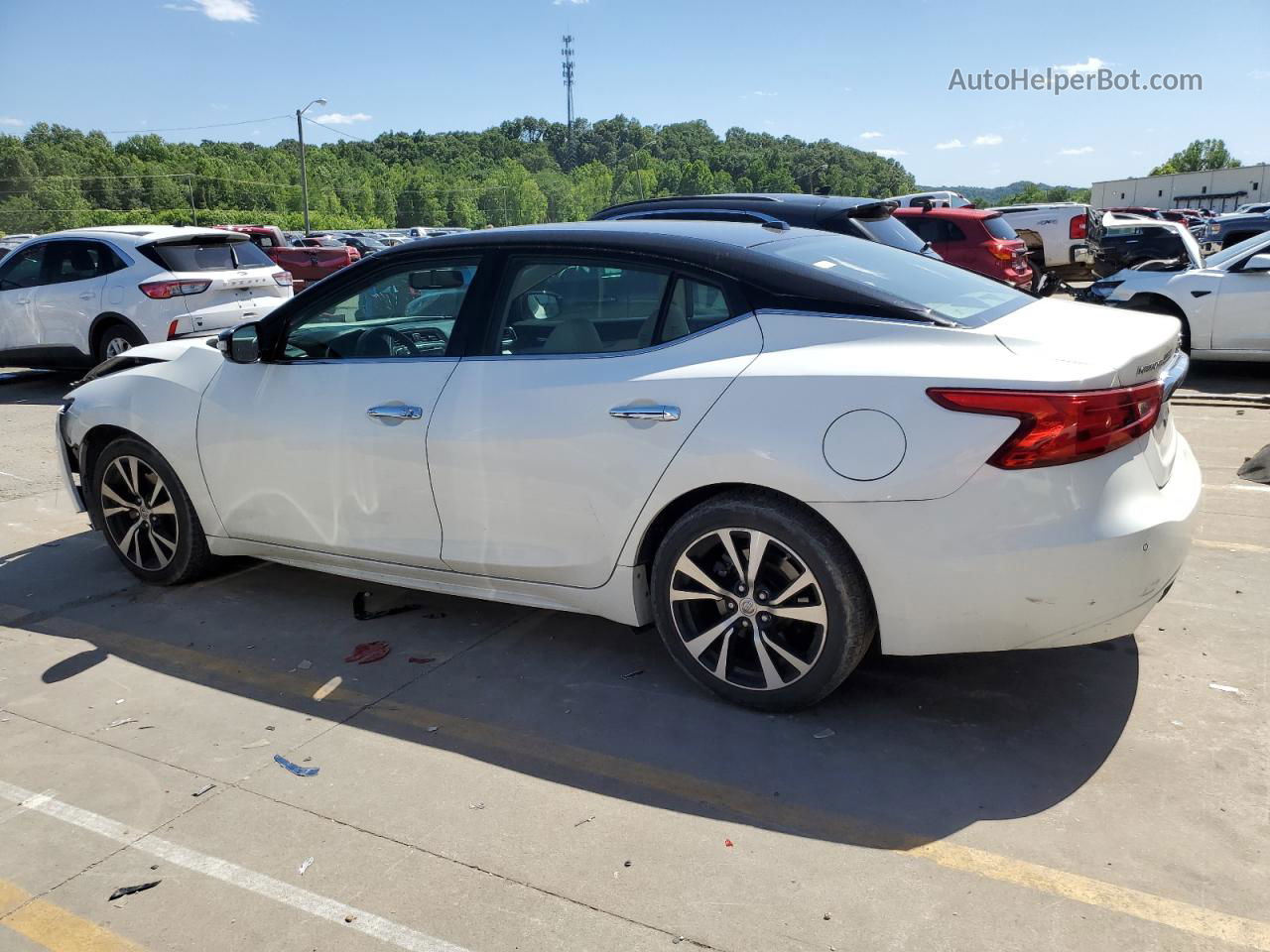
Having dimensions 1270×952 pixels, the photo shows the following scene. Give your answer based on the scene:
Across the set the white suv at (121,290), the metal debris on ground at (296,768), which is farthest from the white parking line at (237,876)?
the white suv at (121,290)

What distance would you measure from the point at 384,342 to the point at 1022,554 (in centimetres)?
271

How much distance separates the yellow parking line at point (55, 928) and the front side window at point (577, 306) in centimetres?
228

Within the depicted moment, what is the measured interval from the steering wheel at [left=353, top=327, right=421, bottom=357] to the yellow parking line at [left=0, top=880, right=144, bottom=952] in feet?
7.60

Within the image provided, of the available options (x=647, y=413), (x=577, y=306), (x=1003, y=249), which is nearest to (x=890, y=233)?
(x=577, y=306)

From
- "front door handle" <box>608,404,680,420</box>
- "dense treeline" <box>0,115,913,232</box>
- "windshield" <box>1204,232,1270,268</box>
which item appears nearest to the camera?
"front door handle" <box>608,404,680,420</box>

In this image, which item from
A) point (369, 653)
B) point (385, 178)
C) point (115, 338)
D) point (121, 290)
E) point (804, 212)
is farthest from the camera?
point (385, 178)

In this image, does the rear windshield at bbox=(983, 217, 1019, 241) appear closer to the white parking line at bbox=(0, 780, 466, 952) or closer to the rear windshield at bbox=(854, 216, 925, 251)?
the rear windshield at bbox=(854, 216, 925, 251)

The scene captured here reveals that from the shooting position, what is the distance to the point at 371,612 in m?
4.61

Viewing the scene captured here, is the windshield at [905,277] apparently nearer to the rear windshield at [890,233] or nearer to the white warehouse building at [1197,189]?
the rear windshield at [890,233]

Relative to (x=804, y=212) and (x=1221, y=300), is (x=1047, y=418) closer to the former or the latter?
(x=804, y=212)

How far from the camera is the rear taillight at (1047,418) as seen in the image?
2916 mm

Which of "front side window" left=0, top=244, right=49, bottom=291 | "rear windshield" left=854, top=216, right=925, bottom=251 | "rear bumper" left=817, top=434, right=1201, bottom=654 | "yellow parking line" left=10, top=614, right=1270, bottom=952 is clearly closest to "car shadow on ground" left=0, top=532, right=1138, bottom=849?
"yellow parking line" left=10, top=614, right=1270, bottom=952

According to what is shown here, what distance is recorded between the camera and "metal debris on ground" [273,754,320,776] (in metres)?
3.28

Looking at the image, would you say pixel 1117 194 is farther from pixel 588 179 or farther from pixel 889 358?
pixel 889 358
